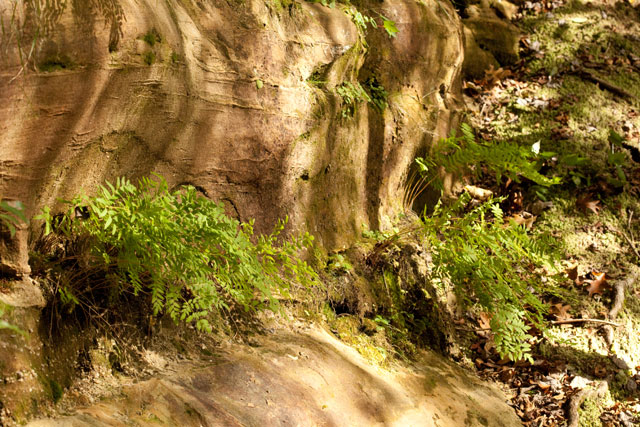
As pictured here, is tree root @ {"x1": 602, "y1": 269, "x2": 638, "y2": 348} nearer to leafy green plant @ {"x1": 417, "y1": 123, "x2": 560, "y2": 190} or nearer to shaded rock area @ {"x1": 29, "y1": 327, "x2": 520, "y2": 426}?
shaded rock area @ {"x1": 29, "y1": 327, "x2": 520, "y2": 426}

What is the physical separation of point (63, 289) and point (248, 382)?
112 cm

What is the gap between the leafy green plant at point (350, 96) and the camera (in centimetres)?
486

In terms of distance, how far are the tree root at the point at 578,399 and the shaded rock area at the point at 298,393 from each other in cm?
46

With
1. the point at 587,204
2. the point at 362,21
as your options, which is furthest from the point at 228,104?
the point at 587,204

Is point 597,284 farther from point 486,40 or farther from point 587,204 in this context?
point 486,40

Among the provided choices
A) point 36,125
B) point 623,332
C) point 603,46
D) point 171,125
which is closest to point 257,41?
point 171,125

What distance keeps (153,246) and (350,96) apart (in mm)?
2805

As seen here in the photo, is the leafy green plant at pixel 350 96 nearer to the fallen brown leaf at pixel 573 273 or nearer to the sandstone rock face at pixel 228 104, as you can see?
the sandstone rock face at pixel 228 104

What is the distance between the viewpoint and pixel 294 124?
4328 mm

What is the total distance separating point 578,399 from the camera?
4590 mm

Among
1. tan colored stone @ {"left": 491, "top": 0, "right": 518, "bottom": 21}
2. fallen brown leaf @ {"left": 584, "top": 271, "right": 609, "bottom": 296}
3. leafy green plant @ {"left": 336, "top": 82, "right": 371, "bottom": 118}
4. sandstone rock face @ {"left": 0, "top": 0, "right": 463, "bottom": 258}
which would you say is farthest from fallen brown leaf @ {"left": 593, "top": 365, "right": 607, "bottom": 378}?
tan colored stone @ {"left": 491, "top": 0, "right": 518, "bottom": 21}

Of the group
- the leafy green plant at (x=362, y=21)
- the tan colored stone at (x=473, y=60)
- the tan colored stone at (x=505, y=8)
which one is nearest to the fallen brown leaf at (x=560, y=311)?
the leafy green plant at (x=362, y=21)

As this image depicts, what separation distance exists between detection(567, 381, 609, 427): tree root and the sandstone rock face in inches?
85.7

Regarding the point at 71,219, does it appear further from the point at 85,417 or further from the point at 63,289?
the point at 85,417
